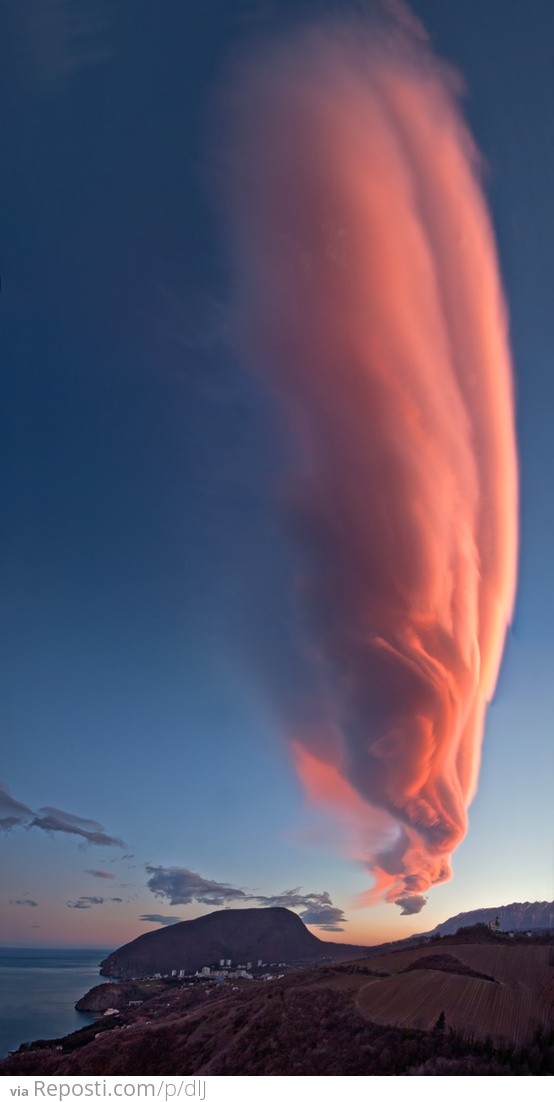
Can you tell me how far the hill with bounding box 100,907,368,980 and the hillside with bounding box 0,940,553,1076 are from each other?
122 ft

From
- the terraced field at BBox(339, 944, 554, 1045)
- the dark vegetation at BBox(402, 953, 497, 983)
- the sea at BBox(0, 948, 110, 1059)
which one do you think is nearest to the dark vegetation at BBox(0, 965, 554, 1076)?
the terraced field at BBox(339, 944, 554, 1045)

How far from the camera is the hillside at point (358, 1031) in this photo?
20.1m

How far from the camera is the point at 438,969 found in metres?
35.8

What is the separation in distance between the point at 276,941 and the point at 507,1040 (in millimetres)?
67134

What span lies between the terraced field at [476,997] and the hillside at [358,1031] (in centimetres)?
7

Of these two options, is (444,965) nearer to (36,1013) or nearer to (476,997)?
(476,997)

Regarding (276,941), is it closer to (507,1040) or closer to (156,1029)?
(156,1029)

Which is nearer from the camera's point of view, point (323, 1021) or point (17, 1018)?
point (323, 1021)

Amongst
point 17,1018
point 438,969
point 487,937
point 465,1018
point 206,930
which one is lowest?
point 17,1018

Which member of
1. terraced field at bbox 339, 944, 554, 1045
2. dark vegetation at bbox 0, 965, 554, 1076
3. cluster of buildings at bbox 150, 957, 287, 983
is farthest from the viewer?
cluster of buildings at bbox 150, 957, 287, 983

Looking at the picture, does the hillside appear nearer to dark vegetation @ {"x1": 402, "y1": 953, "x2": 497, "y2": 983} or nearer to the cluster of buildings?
dark vegetation @ {"x1": 402, "y1": 953, "x2": 497, "y2": 983}

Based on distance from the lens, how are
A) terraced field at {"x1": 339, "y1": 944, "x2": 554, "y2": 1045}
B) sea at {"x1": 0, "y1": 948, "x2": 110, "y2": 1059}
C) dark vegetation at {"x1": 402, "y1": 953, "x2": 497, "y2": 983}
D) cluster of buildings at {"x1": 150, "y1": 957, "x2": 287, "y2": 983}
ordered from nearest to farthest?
terraced field at {"x1": 339, "y1": 944, "x2": 554, "y2": 1045}, dark vegetation at {"x1": 402, "y1": 953, "x2": 497, "y2": 983}, sea at {"x1": 0, "y1": 948, "x2": 110, "y2": 1059}, cluster of buildings at {"x1": 150, "y1": 957, "x2": 287, "y2": 983}

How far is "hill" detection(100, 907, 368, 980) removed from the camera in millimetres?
72312
